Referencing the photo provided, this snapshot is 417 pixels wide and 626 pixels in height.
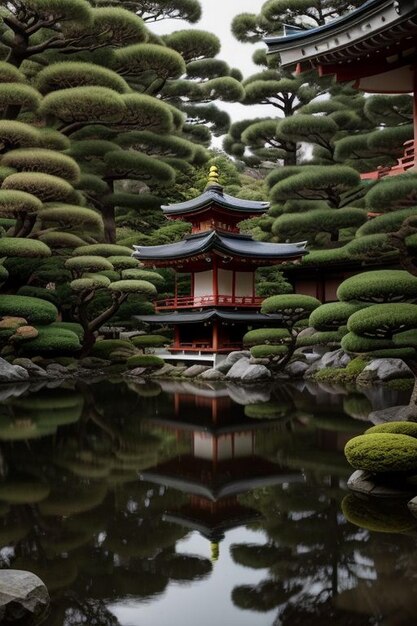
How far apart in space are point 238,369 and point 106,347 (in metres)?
6.48

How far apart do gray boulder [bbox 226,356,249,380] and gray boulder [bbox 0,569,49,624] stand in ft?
50.1

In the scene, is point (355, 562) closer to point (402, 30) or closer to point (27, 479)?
point (27, 479)

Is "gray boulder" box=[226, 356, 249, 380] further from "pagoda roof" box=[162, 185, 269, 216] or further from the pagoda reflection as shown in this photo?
"pagoda roof" box=[162, 185, 269, 216]

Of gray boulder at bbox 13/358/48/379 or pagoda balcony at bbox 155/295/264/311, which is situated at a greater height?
pagoda balcony at bbox 155/295/264/311

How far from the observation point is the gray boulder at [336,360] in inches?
750

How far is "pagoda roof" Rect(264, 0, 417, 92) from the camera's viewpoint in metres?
7.49

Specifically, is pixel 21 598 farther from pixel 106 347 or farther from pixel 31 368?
pixel 106 347

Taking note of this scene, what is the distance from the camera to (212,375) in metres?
19.8

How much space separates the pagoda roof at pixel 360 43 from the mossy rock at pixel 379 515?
6268 millimetres

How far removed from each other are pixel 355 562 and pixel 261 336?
14.3 metres

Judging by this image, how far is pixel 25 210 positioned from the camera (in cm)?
1794

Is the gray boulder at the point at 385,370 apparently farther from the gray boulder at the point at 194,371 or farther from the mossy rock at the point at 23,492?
the mossy rock at the point at 23,492

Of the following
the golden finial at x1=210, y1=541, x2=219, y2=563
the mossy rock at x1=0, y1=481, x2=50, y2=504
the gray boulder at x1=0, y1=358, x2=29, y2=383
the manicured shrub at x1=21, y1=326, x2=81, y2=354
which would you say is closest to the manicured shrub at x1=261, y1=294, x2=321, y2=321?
the manicured shrub at x1=21, y1=326, x2=81, y2=354

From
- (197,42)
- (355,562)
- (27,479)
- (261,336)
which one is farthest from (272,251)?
(355,562)
